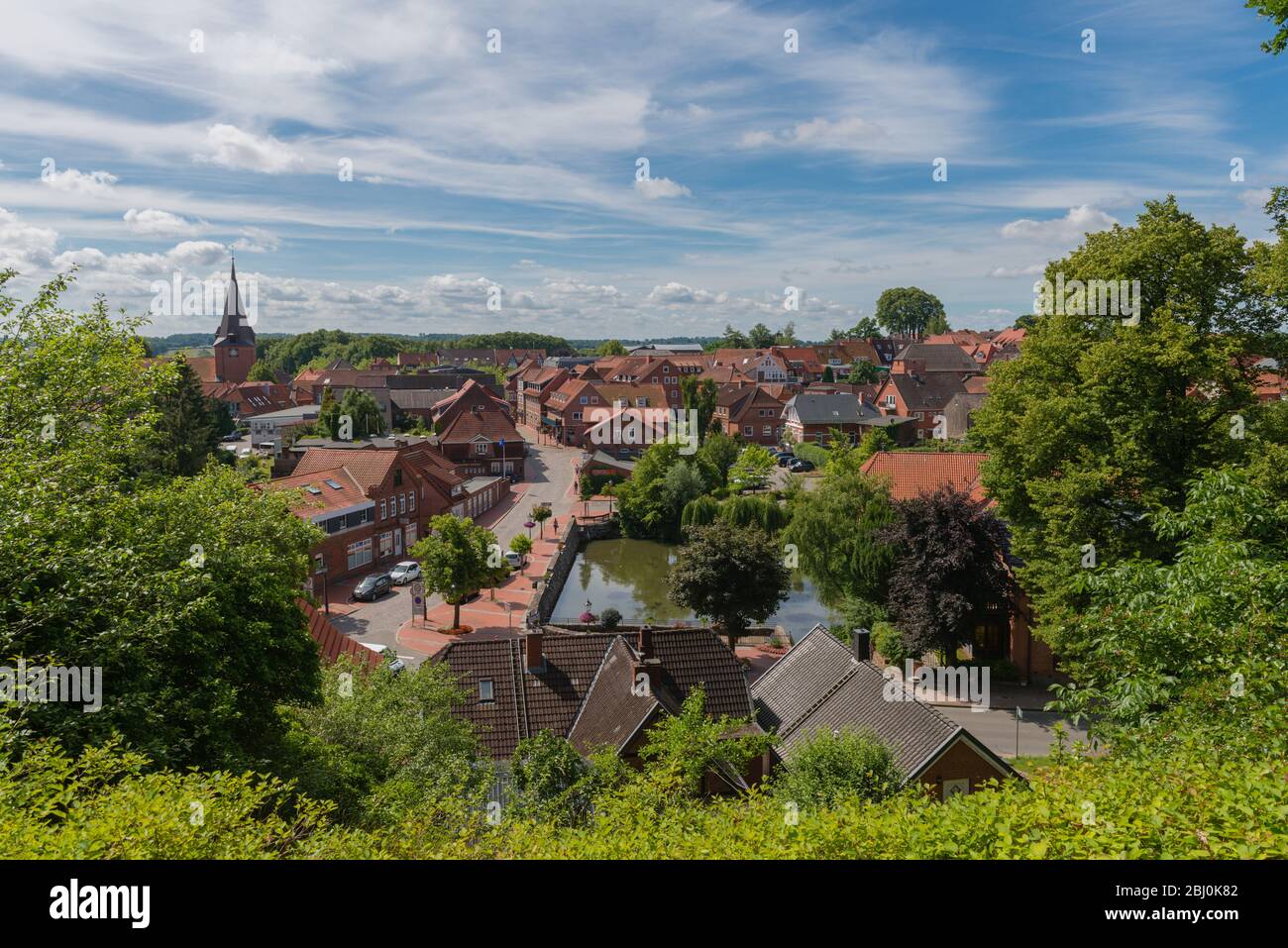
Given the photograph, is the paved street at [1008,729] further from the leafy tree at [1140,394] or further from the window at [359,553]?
the window at [359,553]

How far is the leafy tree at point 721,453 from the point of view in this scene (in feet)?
175

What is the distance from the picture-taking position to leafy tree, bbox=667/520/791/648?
90.3 ft

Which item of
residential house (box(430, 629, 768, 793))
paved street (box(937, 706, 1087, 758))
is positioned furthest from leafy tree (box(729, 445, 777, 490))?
residential house (box(430, 629, 768, 793))

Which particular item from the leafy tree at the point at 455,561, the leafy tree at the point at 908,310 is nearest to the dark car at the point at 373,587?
the leafy tree at the point at 455,561

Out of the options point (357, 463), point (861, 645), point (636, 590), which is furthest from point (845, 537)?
point (357, 463)

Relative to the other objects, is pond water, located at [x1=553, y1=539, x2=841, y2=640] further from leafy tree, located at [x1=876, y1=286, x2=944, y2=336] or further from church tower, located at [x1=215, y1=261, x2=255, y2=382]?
leafy tree, located at [x1=876, y1=286, x2=944, y2=336]

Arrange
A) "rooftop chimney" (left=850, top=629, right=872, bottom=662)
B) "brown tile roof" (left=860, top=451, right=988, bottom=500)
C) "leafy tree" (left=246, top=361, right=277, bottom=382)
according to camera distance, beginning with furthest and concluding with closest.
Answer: "leafy tree" (left=246, top=361, right=277, bottom=382)
"brown tile roof" (left=860, top=451, right=988, bottom=500)
"rooftop chimney" (left=850, top=629, right=872, bottom=662)

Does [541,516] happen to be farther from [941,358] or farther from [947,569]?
[941,358]

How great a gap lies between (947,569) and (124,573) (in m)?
18.5

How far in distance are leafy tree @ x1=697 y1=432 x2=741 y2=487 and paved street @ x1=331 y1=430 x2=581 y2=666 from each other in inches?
363
